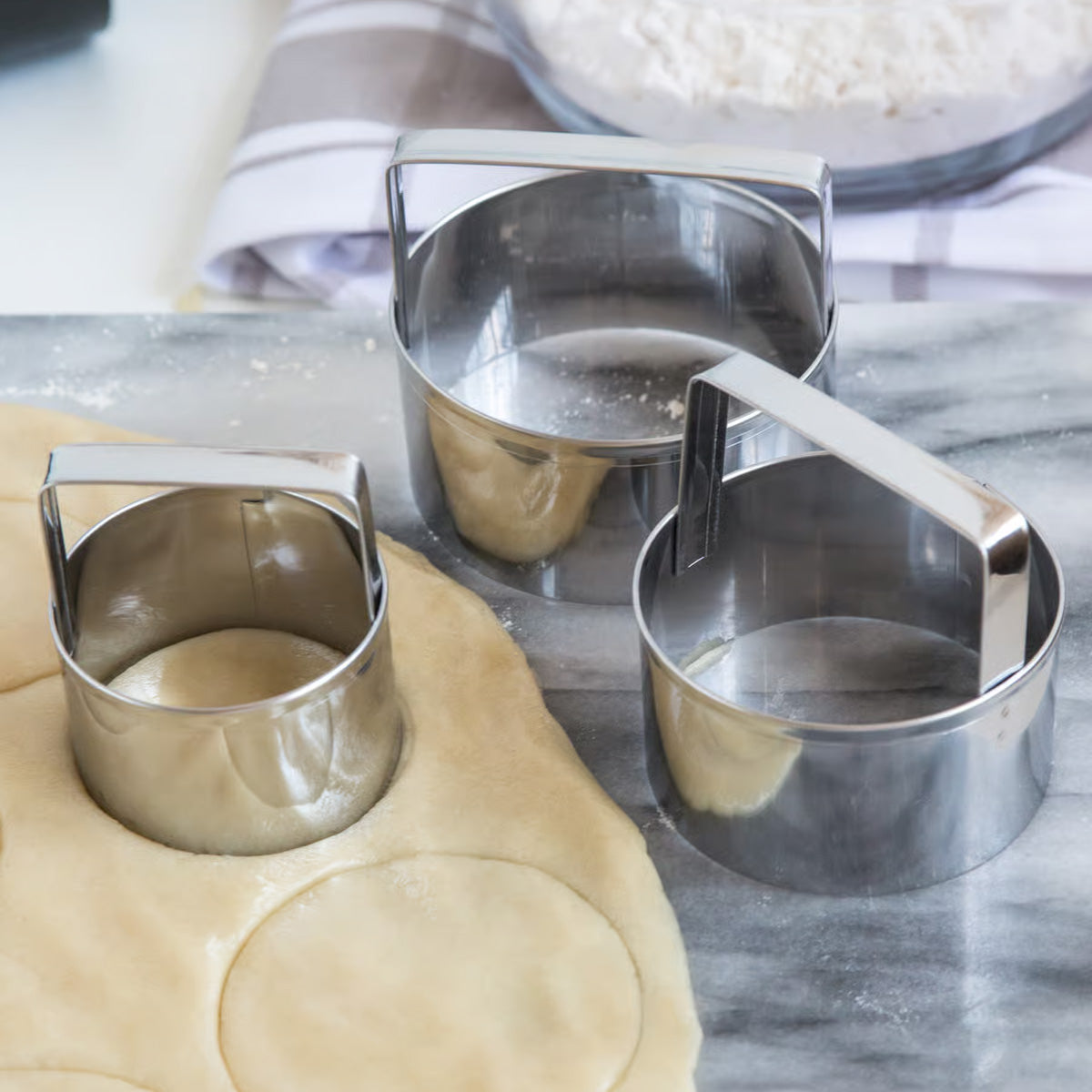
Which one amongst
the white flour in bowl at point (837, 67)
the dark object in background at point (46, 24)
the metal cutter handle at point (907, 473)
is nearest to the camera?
the metal cutter handle at point (907, 473)

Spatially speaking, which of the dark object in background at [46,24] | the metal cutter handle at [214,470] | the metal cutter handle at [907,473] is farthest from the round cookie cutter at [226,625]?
the dark object in background at [46,24]

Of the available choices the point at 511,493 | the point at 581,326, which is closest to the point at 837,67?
the point at 581,326

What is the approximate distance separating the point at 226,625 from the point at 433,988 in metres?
0.17

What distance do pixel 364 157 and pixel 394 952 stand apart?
528 millimetres

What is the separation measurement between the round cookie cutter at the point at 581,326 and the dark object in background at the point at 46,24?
0.46m

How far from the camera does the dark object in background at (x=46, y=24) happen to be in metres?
1.00

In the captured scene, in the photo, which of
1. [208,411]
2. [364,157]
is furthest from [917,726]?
[364,157]

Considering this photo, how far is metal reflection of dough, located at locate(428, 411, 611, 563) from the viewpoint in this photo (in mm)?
576

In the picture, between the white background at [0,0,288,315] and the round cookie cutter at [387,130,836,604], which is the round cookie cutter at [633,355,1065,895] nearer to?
the round cookie cutter at [387,130,836,604]

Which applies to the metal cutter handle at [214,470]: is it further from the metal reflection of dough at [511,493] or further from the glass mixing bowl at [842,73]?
the glass mixing bowl at [842,73]

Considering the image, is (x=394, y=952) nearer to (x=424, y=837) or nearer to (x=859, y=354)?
(x=424, y=837)

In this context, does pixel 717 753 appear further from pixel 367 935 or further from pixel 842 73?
pixel 842 73

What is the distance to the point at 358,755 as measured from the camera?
1.68 ft

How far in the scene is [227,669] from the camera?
0.56 meters
